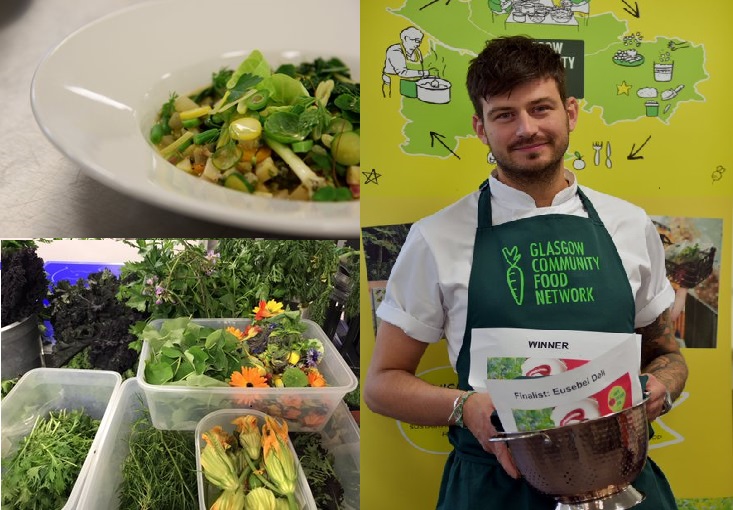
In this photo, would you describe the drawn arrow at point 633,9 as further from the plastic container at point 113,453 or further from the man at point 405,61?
the plastic container at point 113,453

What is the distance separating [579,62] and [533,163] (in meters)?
0.47

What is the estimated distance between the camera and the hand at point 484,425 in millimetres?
1521

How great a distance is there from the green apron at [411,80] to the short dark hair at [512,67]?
0.20 metres

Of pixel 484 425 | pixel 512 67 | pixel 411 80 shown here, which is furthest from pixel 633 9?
pixel 484 425

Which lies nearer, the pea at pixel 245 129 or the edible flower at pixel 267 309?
the pea at pixel 245 129

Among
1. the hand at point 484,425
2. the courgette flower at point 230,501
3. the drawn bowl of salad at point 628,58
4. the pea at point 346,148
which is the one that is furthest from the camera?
the drawn bowl of salad at point 628,58

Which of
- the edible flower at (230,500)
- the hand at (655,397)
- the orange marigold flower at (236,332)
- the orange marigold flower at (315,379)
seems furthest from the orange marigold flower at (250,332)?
the hand at (655,397)

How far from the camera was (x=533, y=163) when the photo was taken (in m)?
1.75

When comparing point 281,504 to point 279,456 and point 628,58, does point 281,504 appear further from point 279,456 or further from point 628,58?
point 628,58

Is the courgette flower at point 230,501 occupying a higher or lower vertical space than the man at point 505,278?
lower

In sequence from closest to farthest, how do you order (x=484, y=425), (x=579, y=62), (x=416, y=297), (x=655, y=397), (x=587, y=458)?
(x=587, y=458)
(x=484, y=425)
(x=655, y=397)
(x=416, y=297)
(x=579, y=62)

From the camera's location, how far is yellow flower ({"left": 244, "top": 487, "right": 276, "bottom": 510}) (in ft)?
5.89

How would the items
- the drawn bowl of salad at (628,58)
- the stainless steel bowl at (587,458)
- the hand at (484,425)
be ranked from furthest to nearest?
the drawn bowl of salad at (628,58) < the hand at (484,425) < the stainless steel bowl at (587,458)

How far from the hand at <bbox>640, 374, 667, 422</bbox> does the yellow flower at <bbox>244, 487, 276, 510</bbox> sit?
3.26 feet
